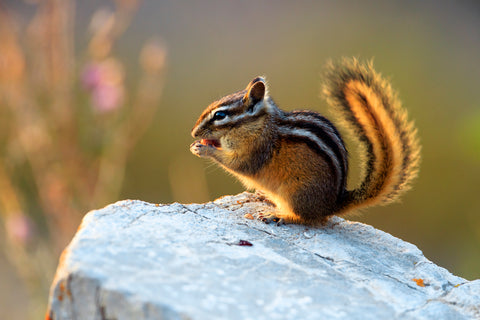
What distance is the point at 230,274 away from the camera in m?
1.87

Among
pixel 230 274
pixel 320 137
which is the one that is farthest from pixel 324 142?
pixel 230 274

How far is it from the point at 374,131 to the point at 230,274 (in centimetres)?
139

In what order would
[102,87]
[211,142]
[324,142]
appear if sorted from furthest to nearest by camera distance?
[102,87] → [211,142] → [324,142]

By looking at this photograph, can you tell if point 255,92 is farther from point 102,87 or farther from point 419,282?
point 419,282

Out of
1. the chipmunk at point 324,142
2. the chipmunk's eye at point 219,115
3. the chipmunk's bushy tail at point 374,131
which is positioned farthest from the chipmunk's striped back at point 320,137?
the chipmunk's eye at point 219,115

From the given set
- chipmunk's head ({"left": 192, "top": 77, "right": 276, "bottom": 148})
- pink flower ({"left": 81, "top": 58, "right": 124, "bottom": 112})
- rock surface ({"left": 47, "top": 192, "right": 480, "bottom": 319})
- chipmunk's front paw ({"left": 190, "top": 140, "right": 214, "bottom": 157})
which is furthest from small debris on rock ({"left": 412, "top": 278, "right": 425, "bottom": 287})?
pink flower ({"left": 81, "top": 58, "right": 124, "bottom": 112})

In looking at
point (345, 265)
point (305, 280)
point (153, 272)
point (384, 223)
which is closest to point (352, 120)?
point (345, 265)

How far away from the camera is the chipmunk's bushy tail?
291cm

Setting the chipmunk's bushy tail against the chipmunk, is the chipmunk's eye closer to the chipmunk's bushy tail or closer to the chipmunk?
the chipmunk

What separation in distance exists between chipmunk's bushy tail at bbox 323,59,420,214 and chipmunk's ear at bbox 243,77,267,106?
0.32 metres

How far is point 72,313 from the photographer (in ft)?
5.66

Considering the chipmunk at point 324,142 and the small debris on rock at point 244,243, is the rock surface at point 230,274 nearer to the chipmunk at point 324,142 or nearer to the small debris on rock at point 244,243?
the small debris on rock at point 244,243

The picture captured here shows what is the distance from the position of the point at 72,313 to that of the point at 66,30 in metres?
2.08

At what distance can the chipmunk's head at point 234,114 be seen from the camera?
9.52 ft
